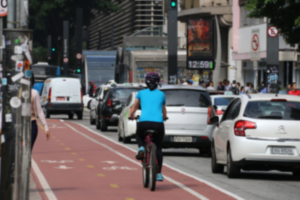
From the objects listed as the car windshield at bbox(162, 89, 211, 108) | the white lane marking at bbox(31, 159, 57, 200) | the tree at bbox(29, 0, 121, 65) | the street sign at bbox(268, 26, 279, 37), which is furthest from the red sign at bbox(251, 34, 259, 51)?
the white lane marking at bbox(31, 159, 57, 200)

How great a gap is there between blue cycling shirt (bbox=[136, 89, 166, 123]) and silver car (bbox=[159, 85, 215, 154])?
19.8 feet

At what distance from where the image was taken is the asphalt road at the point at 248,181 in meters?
11.6

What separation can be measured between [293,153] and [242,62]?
39457 millimetres

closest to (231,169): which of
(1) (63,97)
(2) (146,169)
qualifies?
(2) (146,169)

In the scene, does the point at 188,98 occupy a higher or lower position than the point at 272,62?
lower

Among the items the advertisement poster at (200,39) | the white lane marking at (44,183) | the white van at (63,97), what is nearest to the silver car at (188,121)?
the white lane marking at (44,183)

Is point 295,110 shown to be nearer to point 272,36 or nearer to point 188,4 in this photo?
point 272,36

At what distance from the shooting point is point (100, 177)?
13.5 metres

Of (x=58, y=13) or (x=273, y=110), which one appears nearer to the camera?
(x=273, y=110)

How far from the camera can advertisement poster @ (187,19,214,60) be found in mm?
37406

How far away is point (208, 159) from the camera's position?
→ 18.0m

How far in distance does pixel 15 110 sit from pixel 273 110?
612cm

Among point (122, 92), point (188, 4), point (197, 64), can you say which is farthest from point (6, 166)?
point (188, 4)

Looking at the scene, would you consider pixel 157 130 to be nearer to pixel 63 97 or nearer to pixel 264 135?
pixel 264 135
